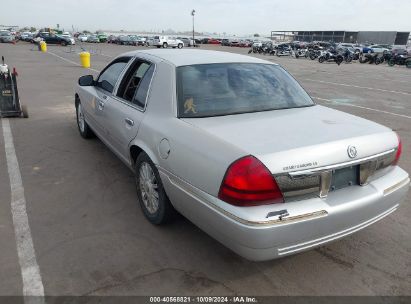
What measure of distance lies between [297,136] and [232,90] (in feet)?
3.24

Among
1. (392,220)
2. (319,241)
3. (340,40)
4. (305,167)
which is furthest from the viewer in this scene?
(340,40)

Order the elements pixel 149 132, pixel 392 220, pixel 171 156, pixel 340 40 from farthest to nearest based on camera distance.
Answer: pixel 340 40 → pixel 392 220 → pixel 149 132 → pixel 171 156

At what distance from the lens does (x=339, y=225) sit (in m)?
2.53

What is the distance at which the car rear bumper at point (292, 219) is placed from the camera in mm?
2298

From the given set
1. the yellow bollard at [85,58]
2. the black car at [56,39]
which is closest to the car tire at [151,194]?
the yellow bollard at [85,58]

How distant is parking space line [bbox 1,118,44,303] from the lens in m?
2.67

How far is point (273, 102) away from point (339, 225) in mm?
1359

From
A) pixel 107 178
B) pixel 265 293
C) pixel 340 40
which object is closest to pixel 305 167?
pixel 265 293

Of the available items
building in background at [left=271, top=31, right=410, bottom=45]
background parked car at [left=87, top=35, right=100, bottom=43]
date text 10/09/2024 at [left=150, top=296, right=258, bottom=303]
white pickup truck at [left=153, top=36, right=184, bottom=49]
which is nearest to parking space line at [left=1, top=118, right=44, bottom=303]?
date text 10/09/2024 at [left=150, top=296, right=258, bottom=303]

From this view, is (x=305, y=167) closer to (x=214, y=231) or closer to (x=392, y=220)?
(x=214, y=231)

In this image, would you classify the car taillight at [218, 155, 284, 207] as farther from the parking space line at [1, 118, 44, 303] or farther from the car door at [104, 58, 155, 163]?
the parking space line at [1, 118, 44, 303]

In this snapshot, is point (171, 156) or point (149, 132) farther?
point (149, 132)

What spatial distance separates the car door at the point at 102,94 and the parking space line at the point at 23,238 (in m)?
1.19

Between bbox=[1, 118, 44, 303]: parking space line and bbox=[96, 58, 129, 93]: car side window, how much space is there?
1.59 m
